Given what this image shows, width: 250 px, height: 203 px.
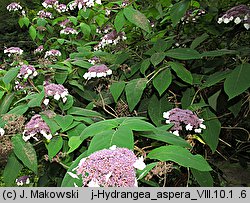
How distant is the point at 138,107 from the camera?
1.49m

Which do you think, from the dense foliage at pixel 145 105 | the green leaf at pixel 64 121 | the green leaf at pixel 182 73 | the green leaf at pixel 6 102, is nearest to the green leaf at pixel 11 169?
the dense foliage at pixel 145 105

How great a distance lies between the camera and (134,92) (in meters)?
1.22

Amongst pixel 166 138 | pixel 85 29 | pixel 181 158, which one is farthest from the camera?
pixel 85 29

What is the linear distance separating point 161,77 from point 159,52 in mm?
133

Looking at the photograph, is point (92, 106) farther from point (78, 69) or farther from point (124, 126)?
point (124, 126)

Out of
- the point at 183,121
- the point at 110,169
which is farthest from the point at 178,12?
the point at 110,169

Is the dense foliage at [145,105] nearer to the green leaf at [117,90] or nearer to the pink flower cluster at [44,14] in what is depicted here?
the green leaf at [117,90]

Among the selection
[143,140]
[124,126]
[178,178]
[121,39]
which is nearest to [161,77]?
[143,140]

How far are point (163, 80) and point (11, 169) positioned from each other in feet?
1.87

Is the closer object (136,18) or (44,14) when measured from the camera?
(136,18)

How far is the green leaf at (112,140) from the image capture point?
74 cm

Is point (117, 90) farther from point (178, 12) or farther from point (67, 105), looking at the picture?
point (178, 12)

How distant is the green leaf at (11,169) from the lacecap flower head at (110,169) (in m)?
0.47

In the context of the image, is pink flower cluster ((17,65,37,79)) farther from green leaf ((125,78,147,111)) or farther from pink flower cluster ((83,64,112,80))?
green leaf ((125,78,147,111))
